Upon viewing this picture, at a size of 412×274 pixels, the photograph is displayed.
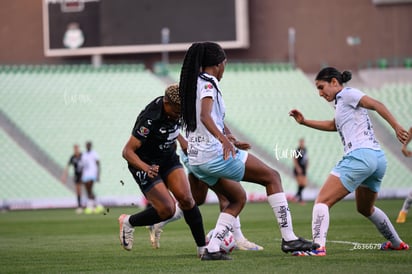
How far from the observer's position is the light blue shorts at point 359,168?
989 cm

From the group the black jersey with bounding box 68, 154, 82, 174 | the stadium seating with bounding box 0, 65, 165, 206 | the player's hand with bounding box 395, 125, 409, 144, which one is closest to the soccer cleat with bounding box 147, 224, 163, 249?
the player's hand with bounding box 395, 125, 409, 144

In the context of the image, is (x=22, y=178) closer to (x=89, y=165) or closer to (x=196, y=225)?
(x=89, y=165)

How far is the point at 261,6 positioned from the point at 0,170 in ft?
51.7

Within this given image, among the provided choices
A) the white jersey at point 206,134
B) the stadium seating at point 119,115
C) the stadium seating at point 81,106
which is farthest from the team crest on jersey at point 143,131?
the stadium seating at point 81,106

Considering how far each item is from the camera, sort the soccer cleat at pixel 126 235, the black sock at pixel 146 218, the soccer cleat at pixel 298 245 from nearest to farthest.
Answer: the soccer cleat at pixel 298 245 < the black sock at pixel 146 218 < the soccer cleat at pixel 126 235

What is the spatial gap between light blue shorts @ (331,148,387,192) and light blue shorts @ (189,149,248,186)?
1.07 metres

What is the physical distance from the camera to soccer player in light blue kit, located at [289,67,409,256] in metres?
9.89

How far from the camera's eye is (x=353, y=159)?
9984 millimetres

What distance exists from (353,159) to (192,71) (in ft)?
6.38

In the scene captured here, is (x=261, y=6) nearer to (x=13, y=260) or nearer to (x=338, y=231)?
(x=338, y=231)

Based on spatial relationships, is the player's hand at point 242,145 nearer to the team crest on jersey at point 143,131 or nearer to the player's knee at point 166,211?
the team crest on jersey at point 143,131

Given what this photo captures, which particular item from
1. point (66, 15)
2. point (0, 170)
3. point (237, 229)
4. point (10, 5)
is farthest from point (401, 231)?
point (10, 5)

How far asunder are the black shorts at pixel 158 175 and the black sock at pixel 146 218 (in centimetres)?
27

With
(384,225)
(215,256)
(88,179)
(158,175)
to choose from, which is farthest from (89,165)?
(215,256)
